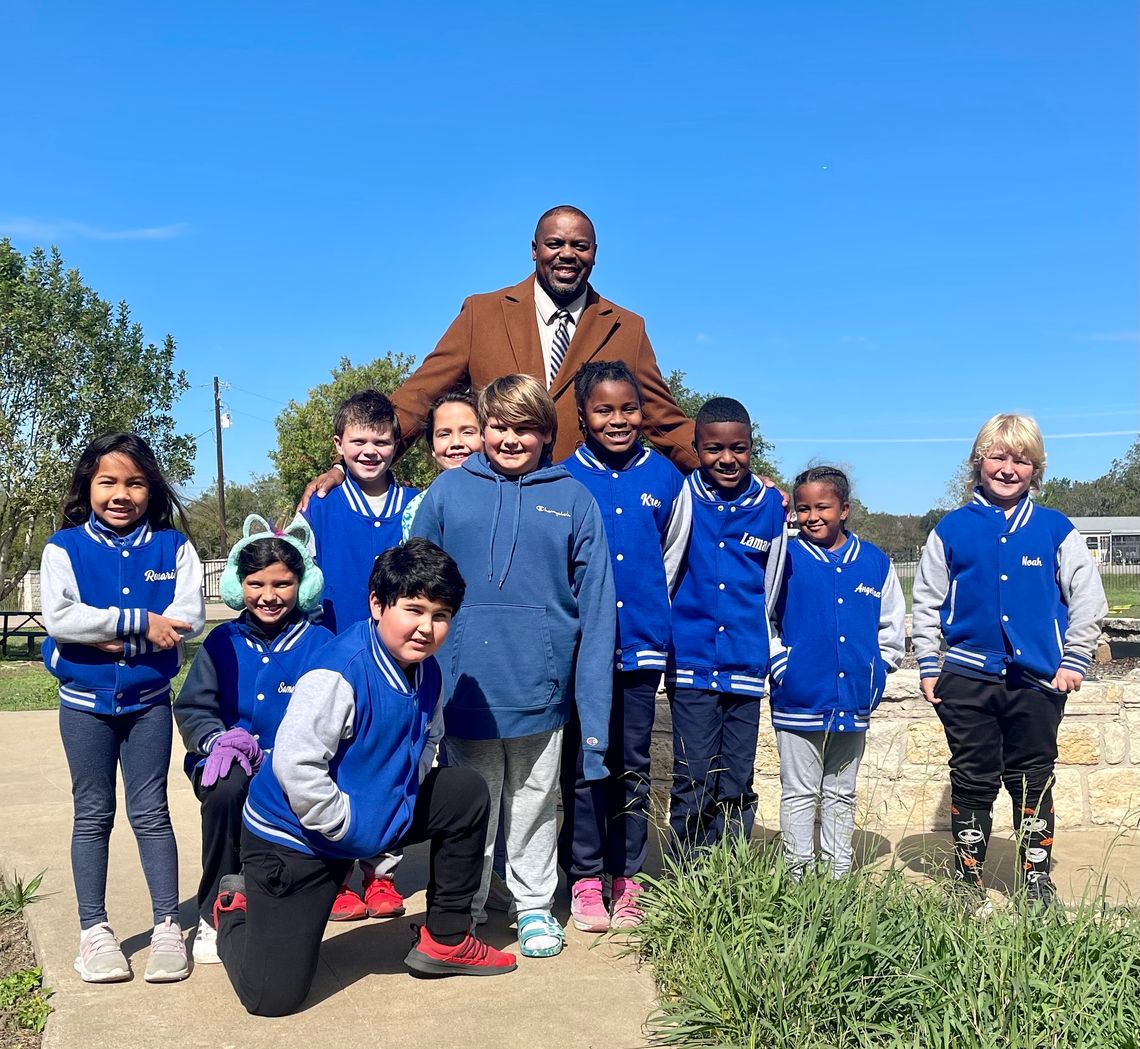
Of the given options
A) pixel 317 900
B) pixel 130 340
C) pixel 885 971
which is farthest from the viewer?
pixel 130 340

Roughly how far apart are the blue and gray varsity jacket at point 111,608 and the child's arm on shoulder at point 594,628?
3.98ft

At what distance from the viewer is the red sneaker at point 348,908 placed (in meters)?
3.83

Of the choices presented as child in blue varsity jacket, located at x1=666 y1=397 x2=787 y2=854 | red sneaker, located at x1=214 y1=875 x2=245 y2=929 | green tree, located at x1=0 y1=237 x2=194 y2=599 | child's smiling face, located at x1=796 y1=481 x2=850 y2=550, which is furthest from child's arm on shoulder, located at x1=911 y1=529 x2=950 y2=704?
green tree, located at x1=0 y1=237 x2=194 y2=599

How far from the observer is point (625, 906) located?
3.69 meters

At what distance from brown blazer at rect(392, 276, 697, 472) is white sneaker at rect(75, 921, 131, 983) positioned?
1936 mm

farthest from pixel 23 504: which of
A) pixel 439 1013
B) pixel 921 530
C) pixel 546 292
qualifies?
pixel 921 530

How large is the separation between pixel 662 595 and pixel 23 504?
44.6ft

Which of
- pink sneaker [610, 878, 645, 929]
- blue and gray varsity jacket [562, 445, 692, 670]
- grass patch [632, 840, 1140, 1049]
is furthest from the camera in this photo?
blue and gray varsity jacket [562, 445, 692, 670]

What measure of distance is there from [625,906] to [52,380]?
1436 cm

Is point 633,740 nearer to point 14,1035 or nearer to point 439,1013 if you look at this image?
point 439,1013

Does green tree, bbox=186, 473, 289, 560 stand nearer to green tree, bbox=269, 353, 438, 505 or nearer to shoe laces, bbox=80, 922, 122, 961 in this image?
green tree, bbox=269, 353, 438, 505

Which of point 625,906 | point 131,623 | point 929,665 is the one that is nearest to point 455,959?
point 625,906

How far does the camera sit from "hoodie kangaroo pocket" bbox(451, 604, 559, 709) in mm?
3447

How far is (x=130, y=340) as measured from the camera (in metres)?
Result: 16.5
